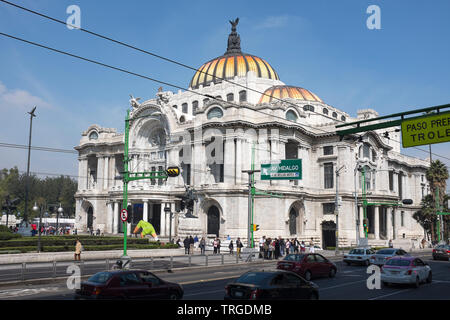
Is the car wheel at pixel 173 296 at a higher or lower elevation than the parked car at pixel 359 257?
higher

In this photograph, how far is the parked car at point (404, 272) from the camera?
2111cm

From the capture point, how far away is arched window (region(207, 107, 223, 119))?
59688mm

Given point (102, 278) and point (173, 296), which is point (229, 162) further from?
point (102, 278)

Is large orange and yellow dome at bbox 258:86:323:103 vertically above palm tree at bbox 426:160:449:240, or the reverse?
large orange and yellow dome at bbox 258:86:323:103

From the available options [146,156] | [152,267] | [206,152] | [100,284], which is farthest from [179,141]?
[100,284]

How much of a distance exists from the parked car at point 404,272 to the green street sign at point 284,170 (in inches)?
645

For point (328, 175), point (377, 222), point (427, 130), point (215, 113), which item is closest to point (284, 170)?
point (427, 130)

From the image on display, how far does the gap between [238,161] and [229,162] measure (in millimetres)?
1262

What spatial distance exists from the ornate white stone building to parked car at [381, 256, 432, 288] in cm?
2561

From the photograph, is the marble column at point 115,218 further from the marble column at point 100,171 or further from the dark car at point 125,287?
the dark car at point 125,287

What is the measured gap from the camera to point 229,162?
5762cm

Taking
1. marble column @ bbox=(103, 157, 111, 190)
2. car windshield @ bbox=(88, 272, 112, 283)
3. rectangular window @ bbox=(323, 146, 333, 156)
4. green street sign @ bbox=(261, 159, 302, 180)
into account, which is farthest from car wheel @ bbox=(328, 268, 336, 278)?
marble column @ bbox=(103, 157, 111, 190)

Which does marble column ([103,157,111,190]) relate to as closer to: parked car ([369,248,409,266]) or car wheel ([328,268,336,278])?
parked car ([369,248,409,266])

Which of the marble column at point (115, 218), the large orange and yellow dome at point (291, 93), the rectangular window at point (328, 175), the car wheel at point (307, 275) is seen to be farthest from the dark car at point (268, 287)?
the large orange and yellow dome at point (291, 93)
